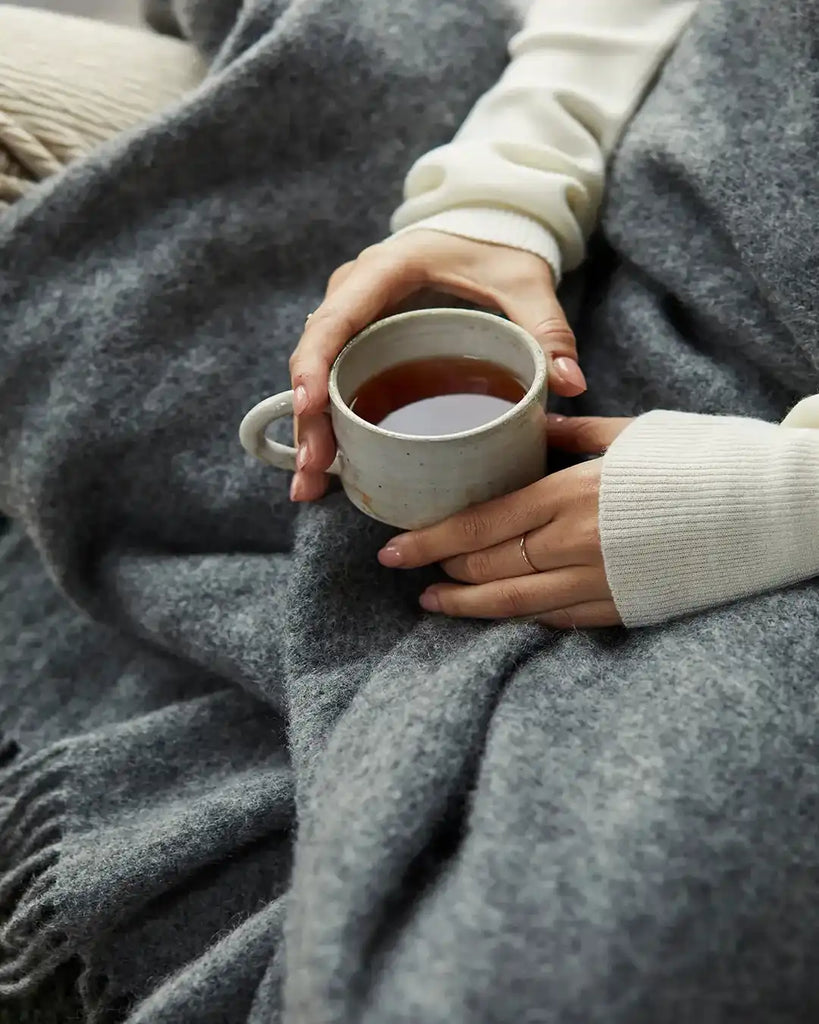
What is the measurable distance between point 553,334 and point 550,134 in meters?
0.20

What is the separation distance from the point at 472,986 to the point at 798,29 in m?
0.65

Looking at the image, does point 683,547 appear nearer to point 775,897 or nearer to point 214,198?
point 775,897

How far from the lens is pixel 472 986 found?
393 millimetres

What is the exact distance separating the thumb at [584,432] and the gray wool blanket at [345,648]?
7 centimetres

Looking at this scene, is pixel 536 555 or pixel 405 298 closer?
pixel 536 555

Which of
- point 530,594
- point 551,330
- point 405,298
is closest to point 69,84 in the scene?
point 405,298

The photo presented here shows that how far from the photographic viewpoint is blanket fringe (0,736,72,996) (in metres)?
0.58

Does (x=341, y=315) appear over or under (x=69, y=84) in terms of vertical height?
under

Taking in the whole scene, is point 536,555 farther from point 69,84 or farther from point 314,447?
point 69,84

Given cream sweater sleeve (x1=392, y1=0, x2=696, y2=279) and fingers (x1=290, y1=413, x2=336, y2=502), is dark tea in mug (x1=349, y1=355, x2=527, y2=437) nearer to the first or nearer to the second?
fingers (x1=290, y1=413, x2=336, y2=502)

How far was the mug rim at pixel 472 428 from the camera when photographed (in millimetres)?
507

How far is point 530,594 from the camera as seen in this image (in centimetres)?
57

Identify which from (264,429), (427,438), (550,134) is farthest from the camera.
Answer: (550,134)

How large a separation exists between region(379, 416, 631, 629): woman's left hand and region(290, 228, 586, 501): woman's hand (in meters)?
0.08
